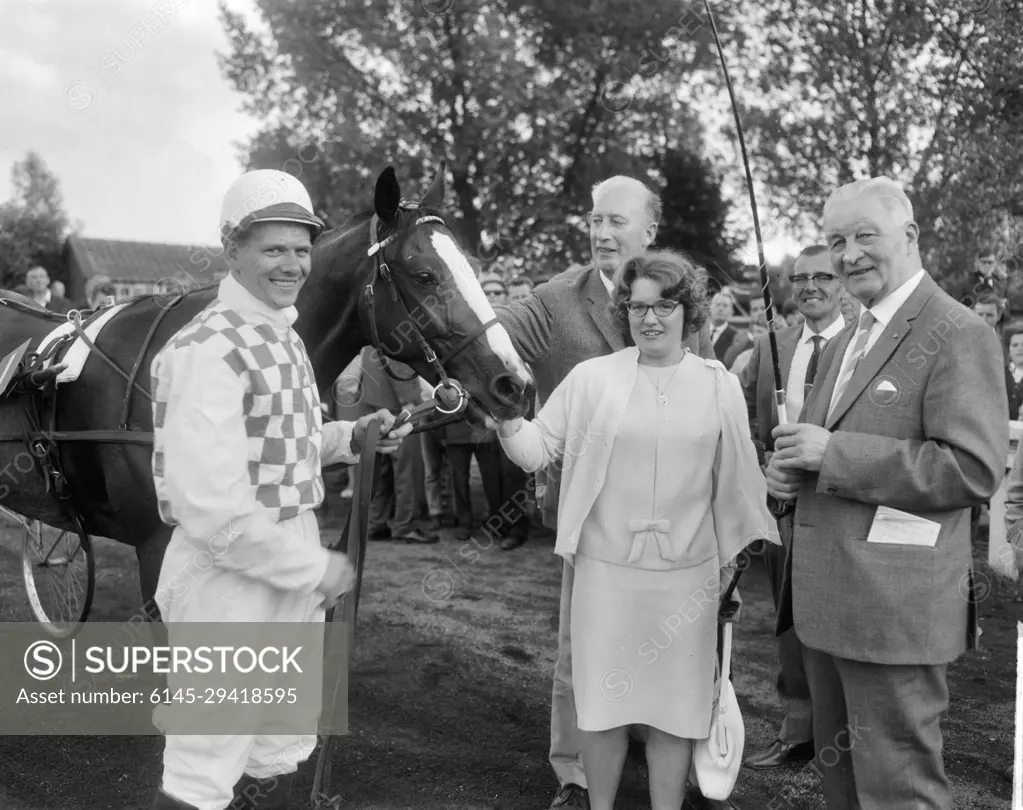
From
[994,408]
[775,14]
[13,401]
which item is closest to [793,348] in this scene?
[994,408]

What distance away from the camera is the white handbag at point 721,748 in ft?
9.38

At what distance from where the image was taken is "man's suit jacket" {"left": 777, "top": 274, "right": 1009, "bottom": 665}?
2248 mm

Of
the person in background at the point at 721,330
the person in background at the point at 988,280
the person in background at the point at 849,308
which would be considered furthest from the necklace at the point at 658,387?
the person in background at the point at 988,280

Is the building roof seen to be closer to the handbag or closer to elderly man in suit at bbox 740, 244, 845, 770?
elderly man in suit at bbox 740, 244, 845, 770

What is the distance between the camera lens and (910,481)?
2.25 metres

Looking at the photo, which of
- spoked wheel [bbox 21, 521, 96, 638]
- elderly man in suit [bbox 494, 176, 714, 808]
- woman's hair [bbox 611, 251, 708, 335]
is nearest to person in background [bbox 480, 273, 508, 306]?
spoked wheel [bbox 21, 521, 96, 638]

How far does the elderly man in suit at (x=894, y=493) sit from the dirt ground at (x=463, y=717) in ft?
4.19

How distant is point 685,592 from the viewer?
2891 mm

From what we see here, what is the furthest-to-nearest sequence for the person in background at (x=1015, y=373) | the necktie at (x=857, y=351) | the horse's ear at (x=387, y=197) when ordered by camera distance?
the person in background at (x=1015, y=373) → the horse's ear at (x=387, y=197) → the necktie at (x=857, y=351)

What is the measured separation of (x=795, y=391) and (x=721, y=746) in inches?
75.1

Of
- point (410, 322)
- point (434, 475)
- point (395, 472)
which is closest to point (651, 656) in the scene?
point (410, 322)

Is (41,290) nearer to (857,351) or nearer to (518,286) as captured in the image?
(518,286)

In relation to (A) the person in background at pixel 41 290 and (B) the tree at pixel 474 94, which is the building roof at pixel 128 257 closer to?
(B) the tree at pixel 474 94

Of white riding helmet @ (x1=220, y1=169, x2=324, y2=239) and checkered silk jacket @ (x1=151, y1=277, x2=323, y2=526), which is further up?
white riding helmet @ (x1=220, y1=169, x2=324, y2=239)
